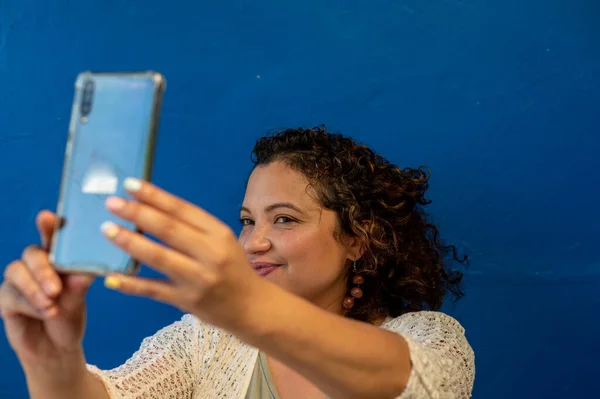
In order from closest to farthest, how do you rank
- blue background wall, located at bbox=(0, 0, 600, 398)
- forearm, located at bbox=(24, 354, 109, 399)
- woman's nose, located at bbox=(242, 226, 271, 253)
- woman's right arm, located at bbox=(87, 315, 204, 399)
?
forearm, located at bbox=(24, 354, 109, 399) → woman's right arm, located at bbox=(87, 315, 204, 399) → woman's nose, located at bbox=(242, 226, 271, 253) → blue background wall, located at bbox=(0, 0, 600, 398)

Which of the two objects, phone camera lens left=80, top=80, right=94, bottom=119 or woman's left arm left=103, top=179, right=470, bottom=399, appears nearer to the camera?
woman's left arm left=103, top=179, right=470, bottom=399

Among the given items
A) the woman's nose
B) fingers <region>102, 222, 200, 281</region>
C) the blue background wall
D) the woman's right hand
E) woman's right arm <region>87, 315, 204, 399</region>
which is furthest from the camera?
the blue background wall

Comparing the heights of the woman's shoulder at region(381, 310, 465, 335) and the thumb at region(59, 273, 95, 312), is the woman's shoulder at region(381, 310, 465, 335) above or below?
above

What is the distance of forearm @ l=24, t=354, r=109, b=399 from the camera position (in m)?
0.77

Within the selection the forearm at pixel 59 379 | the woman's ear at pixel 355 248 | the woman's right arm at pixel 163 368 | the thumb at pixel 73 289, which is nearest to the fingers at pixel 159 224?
the thumb at pixel 73 289

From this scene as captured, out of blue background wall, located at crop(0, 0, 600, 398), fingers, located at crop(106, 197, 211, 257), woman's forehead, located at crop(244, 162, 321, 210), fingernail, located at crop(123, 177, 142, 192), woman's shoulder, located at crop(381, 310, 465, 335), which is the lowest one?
fingers, located at crop(106, 197, 211, 257)

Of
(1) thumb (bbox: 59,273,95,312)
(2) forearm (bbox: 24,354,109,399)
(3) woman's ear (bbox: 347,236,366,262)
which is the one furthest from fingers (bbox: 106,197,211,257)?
(3) woman's ear (bbox: 347,236,366,262)

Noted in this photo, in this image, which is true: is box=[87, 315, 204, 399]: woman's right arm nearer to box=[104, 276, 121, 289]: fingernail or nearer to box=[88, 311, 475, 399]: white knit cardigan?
box=[88, 311, 475, 399]: white knit cardigan

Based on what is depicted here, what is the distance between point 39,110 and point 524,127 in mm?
1070

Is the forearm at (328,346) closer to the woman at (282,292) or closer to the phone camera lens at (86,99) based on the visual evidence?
the woman at (282,292)

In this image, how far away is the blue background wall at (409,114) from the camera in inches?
53.3

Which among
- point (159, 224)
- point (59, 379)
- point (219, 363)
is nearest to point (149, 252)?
point (159, 224)

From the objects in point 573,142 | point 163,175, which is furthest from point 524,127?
point 163,175

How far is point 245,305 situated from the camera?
58cm
